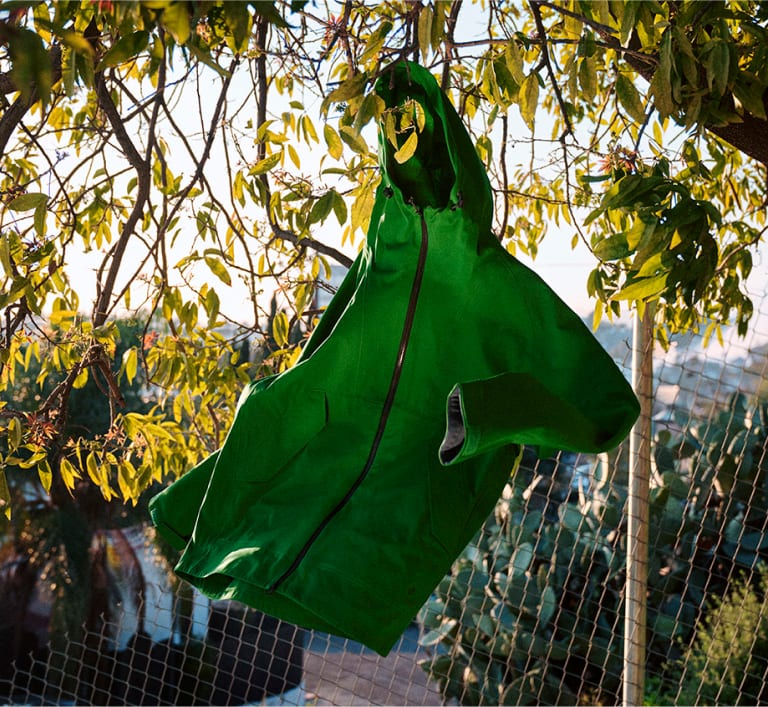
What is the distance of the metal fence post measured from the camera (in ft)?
6.44

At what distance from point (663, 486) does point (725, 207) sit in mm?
1065

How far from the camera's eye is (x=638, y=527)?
1993 mm

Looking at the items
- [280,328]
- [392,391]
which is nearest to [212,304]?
[280,328]

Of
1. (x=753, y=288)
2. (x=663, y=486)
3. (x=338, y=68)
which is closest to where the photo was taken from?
(x=338, y=68)

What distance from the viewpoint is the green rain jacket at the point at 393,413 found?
1.00m

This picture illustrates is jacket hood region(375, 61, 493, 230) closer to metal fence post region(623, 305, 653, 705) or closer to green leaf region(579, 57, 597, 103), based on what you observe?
green leaf region(579, 57, 597, 103)

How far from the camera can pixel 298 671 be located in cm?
406

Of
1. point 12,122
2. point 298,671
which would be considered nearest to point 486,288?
point 12,122

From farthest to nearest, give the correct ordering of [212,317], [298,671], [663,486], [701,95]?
[298,671], [663,486], [212,317], [701,95]

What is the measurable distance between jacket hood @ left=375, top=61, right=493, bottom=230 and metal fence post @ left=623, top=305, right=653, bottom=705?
1.00 meters

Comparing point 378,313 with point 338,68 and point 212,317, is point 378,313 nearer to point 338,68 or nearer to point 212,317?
point 212,317

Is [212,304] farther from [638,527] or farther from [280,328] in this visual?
[638,527]

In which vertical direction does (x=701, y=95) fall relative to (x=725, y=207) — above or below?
below

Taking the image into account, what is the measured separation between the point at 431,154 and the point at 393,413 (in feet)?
1.04
